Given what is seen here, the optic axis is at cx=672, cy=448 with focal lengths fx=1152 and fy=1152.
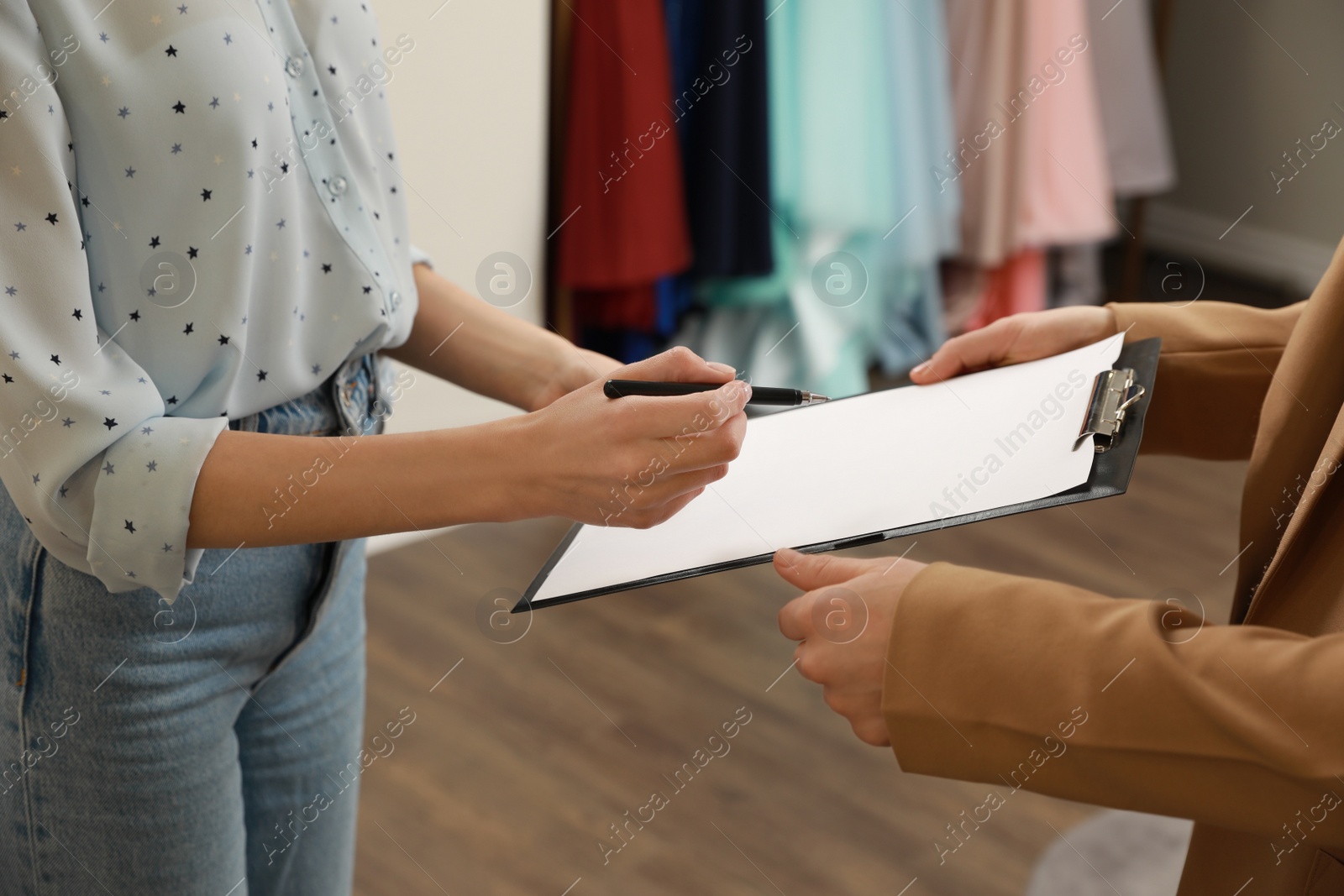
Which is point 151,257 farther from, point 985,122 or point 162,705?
point 985,122

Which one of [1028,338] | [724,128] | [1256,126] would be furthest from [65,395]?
[1256,126]

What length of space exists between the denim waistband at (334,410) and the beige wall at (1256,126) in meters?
3.50

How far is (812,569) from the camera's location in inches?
30.6

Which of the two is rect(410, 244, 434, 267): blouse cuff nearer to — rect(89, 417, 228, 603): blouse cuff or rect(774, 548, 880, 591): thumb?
rect(89, 417, 228, 603): blouse cuff

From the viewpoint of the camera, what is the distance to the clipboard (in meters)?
0.73

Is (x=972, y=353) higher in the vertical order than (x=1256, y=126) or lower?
higher

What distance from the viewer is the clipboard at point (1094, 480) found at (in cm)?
73

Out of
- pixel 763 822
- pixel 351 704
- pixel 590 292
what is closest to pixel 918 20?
pixel 590 292

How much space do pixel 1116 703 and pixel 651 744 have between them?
4.35 feet

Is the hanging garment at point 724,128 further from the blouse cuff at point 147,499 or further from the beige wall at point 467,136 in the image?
the blouse cuff at point 147,499

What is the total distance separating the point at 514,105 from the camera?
241 centimetres

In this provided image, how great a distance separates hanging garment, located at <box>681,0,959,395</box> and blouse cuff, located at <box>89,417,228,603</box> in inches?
81.9

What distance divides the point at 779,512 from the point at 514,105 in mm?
1798

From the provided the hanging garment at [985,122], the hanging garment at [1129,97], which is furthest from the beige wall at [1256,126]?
the hanging garment at [985,122]
